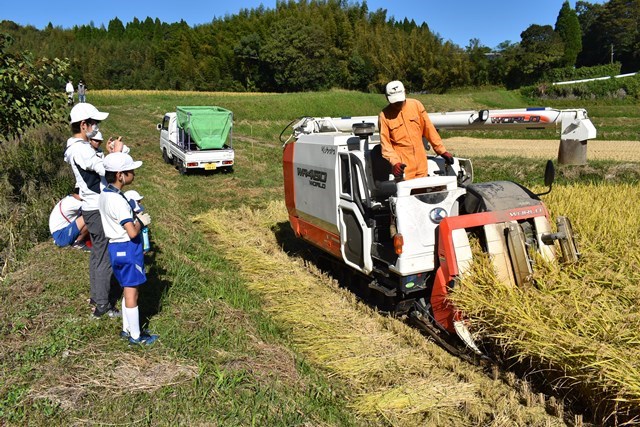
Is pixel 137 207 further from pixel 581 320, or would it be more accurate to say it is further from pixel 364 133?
pixel 581 320

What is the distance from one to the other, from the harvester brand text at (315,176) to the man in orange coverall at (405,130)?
3.62ft

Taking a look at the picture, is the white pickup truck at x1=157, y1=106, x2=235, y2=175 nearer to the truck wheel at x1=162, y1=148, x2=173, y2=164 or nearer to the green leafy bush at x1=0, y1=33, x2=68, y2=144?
the truck wheel at x1=162, y1=148, x2=173, y2=164

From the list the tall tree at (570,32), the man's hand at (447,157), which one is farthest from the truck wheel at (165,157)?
the tall tree at (570,32)

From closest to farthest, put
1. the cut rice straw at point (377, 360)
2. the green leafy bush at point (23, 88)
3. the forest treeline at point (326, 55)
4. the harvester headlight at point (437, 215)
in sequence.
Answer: the cut rice straw at point (377, 360) → the harvester headlight at point (437, 215) → the green leafy bush at point (23, 88) → the forest treeline at point (326, 55)

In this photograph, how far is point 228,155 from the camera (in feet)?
53.7

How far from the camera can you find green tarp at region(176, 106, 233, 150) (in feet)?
53.0

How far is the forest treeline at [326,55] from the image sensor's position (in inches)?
2178

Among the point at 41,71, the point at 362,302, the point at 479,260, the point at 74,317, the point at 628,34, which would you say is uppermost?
the point at 628,34

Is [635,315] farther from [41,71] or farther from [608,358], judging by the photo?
[41,71]

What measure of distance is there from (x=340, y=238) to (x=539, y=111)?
3.82m

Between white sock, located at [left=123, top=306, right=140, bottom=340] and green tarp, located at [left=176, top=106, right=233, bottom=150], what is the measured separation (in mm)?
12599

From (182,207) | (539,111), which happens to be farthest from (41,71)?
(539,111)

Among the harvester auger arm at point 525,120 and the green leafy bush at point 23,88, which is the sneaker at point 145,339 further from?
the harvester auger arm at point 525,120

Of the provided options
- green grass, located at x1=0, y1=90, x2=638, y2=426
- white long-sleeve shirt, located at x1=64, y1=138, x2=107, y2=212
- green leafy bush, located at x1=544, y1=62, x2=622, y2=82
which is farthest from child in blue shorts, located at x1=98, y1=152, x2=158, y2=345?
green leafy bush, located at x1=544, y1=62, x2=622, y2=82
